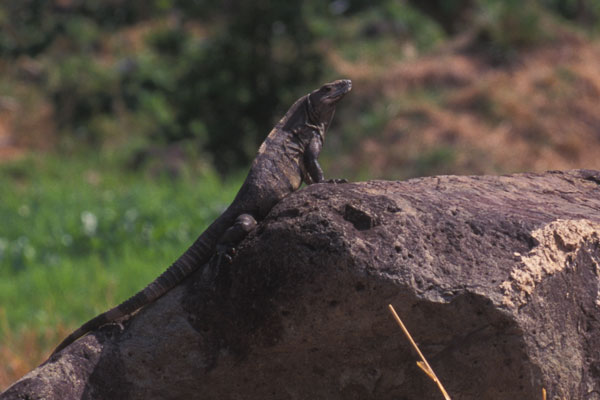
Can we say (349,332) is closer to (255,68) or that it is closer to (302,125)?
(302,125)

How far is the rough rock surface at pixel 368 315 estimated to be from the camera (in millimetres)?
3232

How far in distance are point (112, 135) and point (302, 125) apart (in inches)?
550

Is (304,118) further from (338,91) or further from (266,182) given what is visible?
(266,182)

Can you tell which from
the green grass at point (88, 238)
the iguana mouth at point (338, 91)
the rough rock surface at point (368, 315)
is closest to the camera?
the rough rock surface at point (368, 315)

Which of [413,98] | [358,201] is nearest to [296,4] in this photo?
[413,98]

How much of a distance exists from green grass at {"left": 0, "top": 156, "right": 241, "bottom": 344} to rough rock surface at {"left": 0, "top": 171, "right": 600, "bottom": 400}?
325 centimetres

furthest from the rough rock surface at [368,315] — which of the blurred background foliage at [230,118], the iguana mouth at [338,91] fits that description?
the blurred background foliage at [230,118]

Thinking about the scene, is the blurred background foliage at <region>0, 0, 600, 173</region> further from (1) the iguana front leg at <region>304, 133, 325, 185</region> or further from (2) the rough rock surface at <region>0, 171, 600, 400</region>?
(2) the rough rock surface at <region>0, 171, 600, 400</region>

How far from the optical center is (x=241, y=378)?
3.40 m

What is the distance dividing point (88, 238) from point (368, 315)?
687 centimetres

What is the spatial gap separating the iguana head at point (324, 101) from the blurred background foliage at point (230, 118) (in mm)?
3600

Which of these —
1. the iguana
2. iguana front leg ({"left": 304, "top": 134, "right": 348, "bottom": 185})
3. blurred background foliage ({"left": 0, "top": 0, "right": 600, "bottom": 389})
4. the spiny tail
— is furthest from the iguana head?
blurred background foliage ({"left": 0, "top": 0, "right": 600, "bottom": 389})

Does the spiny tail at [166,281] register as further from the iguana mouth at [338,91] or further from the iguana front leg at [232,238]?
the iguana mouth at [338,91]

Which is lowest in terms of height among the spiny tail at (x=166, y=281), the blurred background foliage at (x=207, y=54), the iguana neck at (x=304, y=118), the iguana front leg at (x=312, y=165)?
the spiny tail at (x=166, y=281)
